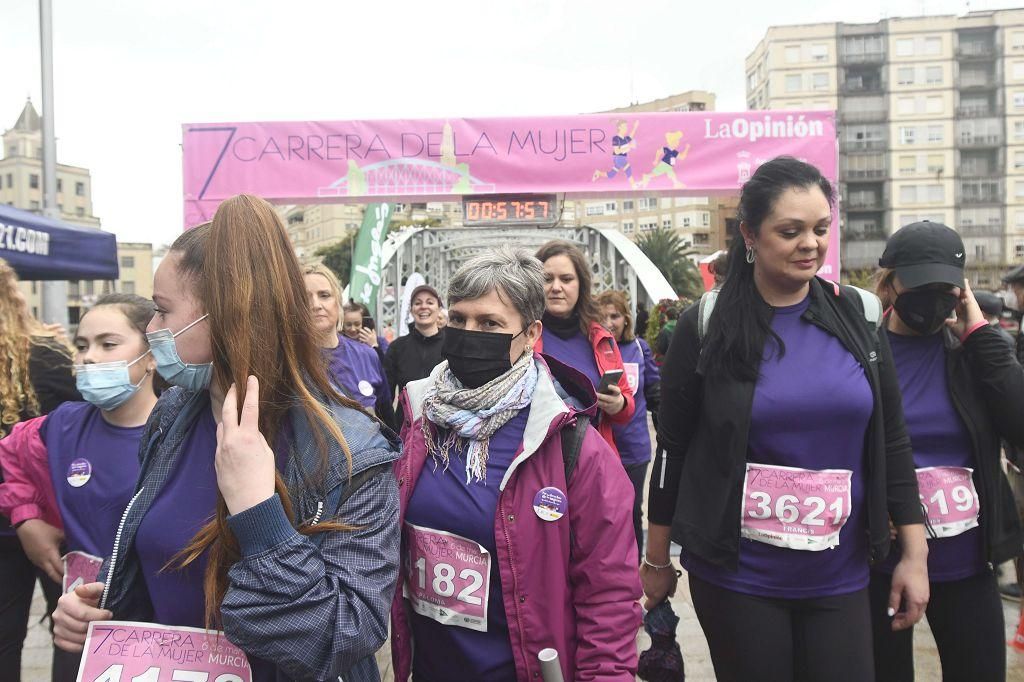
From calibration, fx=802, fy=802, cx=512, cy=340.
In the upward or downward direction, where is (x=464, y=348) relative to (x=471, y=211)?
downward

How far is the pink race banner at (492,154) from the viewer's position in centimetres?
1008

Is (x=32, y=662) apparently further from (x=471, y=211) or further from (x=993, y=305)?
(x=471, y=211)

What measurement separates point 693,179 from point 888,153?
73.7 metres

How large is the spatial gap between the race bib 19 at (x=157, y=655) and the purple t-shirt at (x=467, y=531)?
613 mm

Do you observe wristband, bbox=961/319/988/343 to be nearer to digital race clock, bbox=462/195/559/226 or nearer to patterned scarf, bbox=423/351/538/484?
patterned scarf, bbox=423/351/538/484

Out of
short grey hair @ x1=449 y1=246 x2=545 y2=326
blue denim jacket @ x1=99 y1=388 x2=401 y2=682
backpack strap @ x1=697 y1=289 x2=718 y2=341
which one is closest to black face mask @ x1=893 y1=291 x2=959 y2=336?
backpack strap @ x1=697 y1=289 x2=718 y2=341

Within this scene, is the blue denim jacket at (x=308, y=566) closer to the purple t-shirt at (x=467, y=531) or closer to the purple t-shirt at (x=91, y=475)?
the purple t-shirt at (x=467, y=531)

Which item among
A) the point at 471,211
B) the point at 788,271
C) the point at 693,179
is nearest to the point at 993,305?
the point at 788,271

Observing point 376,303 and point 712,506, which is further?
point 376,303

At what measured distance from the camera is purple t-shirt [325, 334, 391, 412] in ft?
15.9

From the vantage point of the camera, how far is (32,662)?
13.8 feet

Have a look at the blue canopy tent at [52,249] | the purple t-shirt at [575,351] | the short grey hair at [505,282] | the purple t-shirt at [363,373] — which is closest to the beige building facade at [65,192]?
the blue canopy tent at [52,249]

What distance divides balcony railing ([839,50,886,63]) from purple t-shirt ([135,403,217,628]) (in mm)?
84497

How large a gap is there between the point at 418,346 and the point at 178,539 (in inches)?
182
